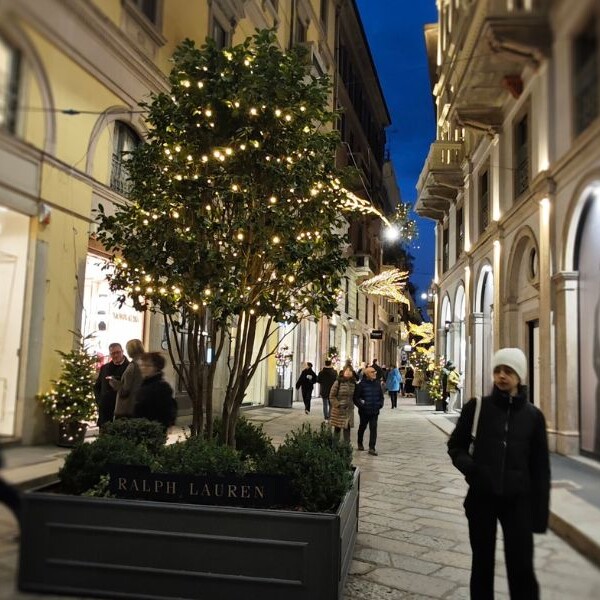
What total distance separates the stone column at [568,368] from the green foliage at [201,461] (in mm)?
2604

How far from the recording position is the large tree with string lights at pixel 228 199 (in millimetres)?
4152

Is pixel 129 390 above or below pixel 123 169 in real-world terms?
below

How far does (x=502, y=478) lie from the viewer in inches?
101

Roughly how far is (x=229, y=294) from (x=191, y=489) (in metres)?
1.30

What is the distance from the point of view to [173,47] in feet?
11.0

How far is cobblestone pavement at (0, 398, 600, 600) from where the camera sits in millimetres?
1303

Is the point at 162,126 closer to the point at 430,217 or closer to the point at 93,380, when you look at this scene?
the point at 430,217

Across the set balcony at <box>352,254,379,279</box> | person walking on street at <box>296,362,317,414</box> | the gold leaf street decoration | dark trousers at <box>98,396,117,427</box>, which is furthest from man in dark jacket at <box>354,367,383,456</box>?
balcony at <box>352,254,379,279</box>

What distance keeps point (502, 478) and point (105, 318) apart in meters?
3.28

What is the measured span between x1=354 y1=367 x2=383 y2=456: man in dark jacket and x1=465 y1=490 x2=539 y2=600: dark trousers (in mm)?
6952

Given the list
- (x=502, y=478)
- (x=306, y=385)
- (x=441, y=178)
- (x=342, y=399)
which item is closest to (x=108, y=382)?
(x=342, y=399)

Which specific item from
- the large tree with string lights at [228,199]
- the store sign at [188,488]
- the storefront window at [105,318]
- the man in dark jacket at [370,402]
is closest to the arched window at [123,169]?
the large tree with string lights at [228,199]

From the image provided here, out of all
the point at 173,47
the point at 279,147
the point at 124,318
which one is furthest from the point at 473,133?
the point at 124,318

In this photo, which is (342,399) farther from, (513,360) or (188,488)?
(513,360)
